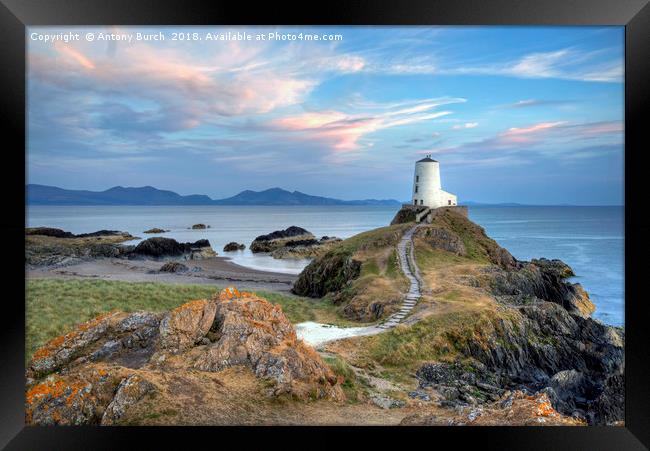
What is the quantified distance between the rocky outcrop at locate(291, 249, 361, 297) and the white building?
14.3 ft

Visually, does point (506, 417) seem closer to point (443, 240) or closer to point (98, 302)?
point (98, 302)

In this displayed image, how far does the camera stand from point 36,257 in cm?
1057

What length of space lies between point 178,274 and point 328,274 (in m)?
6.17

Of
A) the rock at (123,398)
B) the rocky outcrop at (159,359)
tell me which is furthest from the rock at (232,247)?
the rock at (123,398)

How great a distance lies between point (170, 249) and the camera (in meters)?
19.7

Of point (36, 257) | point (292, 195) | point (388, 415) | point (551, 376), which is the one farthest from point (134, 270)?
point (551, 376)

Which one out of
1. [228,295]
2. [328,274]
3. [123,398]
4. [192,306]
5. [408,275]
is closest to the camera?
[123,398]

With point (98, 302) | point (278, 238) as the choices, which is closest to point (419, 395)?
point (98, 302)

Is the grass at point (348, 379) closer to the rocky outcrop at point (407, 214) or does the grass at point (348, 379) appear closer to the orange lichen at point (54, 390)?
the orange lichen at point (54, 390)

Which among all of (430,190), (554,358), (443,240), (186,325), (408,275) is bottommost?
(554,358)

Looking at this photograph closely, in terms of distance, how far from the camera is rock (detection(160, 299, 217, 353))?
6684mm

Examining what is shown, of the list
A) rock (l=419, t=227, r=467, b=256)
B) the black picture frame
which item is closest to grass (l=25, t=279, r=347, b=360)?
the black picture frame

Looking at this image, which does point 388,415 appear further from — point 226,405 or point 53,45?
point 53,45

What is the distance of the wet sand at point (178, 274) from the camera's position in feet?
38.5
